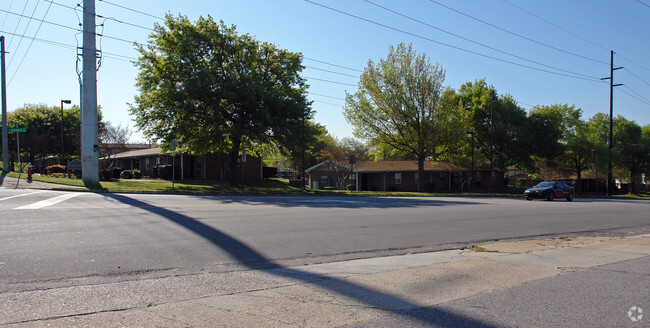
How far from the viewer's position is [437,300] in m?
5.25

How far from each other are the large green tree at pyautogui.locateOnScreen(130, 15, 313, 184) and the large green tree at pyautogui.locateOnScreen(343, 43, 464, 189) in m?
10.7

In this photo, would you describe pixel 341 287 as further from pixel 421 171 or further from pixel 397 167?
pixel 397 167

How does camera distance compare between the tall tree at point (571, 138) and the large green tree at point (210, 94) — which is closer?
the large green tree at point (210, 94)

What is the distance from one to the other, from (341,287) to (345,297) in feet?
1.63

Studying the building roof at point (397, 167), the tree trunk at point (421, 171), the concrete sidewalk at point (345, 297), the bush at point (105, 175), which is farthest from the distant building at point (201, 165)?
the concrete sidewalk at point (345, 297)

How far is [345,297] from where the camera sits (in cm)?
534

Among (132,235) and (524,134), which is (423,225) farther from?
(524,134)

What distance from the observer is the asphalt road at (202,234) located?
21.9 ft

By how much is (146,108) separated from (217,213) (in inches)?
750

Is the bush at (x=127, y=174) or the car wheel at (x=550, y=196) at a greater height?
the bush at (x=127, y=174)

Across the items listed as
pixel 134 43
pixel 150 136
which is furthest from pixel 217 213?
pixel 134 43

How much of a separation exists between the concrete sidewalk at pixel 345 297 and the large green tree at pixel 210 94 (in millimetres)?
22748

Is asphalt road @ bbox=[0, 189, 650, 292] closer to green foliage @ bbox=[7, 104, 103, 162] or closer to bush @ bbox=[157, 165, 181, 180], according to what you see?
bush @ bbox=[157, 165, 181, 180]

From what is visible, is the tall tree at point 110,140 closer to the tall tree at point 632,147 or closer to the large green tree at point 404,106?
the large green tree at point 404,106
